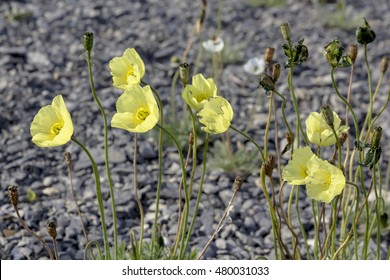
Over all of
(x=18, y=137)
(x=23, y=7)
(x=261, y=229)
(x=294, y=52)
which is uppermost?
(x=23, y=7)

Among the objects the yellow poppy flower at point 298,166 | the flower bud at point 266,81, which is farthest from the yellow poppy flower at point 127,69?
the yellow poppy flower at point 298,166

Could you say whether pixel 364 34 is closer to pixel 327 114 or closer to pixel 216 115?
pixel 327 114

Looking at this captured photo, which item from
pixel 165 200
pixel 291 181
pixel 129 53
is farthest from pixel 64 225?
pixel 291 181

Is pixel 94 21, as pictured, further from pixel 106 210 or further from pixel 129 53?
pixel 129 53

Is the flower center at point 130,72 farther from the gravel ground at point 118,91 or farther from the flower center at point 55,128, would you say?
the gravel ground at point 118,91

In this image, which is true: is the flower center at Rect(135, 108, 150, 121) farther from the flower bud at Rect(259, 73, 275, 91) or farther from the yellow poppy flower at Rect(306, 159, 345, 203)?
the yellow poppy flower at Rect(306, 159, 345, 203)

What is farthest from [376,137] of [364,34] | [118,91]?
[118,91]

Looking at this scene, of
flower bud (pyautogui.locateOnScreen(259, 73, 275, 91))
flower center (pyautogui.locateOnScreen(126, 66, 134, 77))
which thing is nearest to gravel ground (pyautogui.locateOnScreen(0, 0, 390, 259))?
flower center (pyautogui.locateOnScreen(126, 66, 134, 77))
